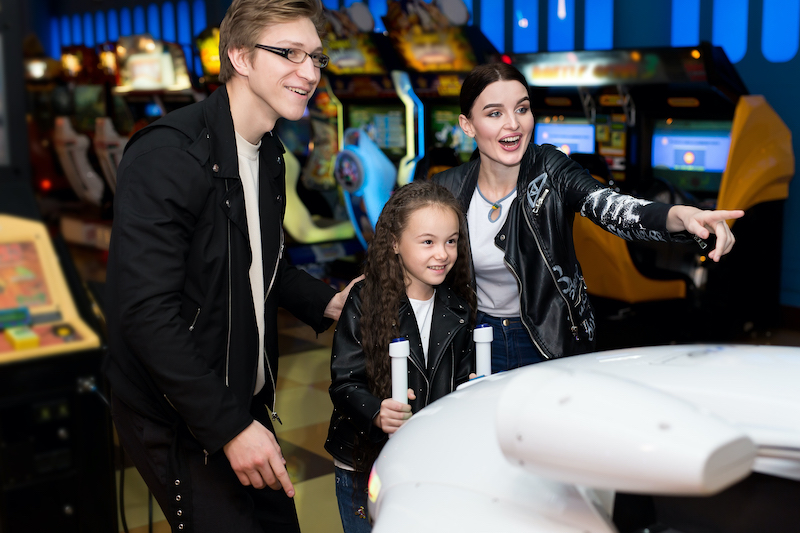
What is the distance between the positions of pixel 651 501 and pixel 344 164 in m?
6.06

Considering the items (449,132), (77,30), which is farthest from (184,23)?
(449,132)

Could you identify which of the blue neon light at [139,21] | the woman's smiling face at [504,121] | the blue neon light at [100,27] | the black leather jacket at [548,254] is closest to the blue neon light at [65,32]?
the blue neon light at [100,27]

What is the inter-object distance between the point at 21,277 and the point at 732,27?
5.89 metres

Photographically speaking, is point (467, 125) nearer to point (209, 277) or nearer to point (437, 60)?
point (209, 277)

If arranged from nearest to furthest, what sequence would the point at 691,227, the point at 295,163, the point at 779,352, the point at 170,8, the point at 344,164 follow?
the point at 779,352 < the point at 691,227 < the point at 344,164 < the point at 295,163 < the point at 170,8

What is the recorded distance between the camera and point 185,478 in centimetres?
173

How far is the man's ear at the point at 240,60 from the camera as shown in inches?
69.3

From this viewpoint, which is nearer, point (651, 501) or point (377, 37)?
point (651, 501)

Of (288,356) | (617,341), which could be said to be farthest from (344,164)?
(617,341)

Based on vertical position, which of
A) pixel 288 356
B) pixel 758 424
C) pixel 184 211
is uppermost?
pixel 184 211

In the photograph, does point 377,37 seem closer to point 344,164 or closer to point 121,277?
point 344,164

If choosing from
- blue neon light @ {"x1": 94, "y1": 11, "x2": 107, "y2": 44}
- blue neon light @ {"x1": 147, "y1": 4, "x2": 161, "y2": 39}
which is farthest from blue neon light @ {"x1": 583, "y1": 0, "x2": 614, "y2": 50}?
blue neon light @ {"x1": 94, "y1": 11, "x2": 107, "y2": 44}

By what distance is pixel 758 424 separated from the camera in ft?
3.79

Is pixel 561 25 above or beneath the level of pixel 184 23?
beneath
